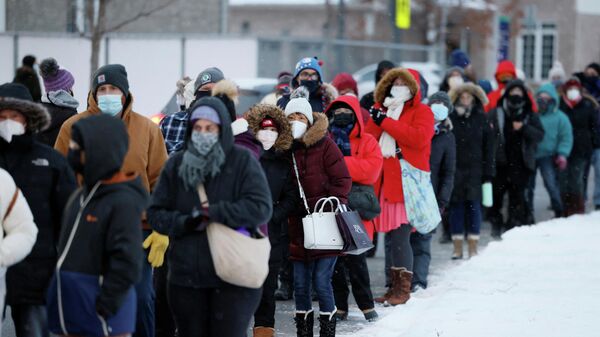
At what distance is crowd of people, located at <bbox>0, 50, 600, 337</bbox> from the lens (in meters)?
6.05

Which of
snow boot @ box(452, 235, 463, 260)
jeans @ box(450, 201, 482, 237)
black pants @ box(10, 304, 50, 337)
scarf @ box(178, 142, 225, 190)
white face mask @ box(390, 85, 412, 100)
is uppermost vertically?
white face mask @ box(390, 85, 412, 100)

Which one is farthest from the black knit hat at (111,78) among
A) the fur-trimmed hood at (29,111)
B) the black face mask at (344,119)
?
the black face mask at (344,119)

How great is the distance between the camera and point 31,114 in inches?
279

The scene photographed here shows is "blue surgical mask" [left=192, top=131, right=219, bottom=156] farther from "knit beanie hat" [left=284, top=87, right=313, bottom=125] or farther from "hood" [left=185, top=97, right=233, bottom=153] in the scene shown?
"knit beanie hat" [left=284, top=87, right=313, bottom=125]

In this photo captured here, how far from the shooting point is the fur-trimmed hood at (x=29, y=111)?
708 centimetres

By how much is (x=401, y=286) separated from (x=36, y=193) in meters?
4.73

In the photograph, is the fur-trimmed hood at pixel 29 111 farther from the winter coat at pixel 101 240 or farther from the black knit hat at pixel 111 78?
the winter coat at pixel 101 240

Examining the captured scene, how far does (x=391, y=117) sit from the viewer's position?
1116 cm

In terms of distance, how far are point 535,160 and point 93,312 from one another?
39.6ft

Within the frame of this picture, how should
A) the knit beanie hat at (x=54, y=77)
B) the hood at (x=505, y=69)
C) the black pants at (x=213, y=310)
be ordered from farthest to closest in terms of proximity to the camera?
the hood at (x=505, y=69), the knit beanie hat at (x=54, y=77), the black pants at (x=213, y=310)

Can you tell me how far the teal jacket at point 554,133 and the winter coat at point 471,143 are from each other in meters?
3.44

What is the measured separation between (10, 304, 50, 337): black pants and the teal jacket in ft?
37.9

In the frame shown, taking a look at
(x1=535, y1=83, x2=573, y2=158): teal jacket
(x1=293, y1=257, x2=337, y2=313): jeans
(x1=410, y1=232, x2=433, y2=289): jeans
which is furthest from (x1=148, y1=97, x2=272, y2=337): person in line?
(x1=535, y1=83, x2=573, y2=158): teal jacket

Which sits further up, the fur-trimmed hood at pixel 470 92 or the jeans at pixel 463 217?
the fur-trimmed hood at pixel 470 92
